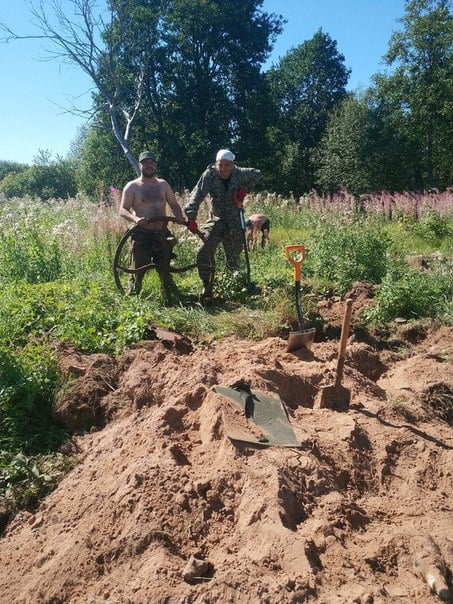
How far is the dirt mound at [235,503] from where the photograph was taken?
2.25 metres

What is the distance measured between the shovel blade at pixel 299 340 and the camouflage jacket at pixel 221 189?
298cm

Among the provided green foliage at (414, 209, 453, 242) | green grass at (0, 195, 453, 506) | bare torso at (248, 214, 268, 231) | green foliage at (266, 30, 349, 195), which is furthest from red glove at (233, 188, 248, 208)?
green foliage at (266, 30, 349, 195)

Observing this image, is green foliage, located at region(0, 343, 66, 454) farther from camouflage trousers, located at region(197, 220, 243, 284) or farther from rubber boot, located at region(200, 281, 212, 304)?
camouflage trousers, located at region(197, 220, 243, 284)

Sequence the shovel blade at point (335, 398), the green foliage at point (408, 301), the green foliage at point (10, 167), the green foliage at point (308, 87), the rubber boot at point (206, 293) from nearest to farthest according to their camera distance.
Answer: the shovel blade at point (335, 398) < the green foliage at point (408, 301) < the rubber boot at point (206, 293) < the green foliage at point (308, 87) < the green foliage at point (10, 167)

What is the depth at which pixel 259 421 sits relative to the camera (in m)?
3.18

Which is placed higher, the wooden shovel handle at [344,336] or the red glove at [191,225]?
the red glove at [191,225]

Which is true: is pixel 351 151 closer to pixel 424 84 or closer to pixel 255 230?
pixel 424 84

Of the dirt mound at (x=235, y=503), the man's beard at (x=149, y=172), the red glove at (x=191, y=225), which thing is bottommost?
the dirt mound at (x=235, y=503)

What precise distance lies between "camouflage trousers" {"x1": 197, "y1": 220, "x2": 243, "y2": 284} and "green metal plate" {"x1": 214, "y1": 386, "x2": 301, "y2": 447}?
3.33 meters

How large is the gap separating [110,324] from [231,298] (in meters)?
2.09

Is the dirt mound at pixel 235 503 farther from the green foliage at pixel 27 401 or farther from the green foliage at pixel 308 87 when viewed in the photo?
the green foliage at pixel 308 87

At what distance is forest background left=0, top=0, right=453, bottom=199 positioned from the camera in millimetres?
20125

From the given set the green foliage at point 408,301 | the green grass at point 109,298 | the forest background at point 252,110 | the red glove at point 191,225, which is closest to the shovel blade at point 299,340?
the green grass at point 109,298

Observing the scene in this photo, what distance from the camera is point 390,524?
8.64ft
